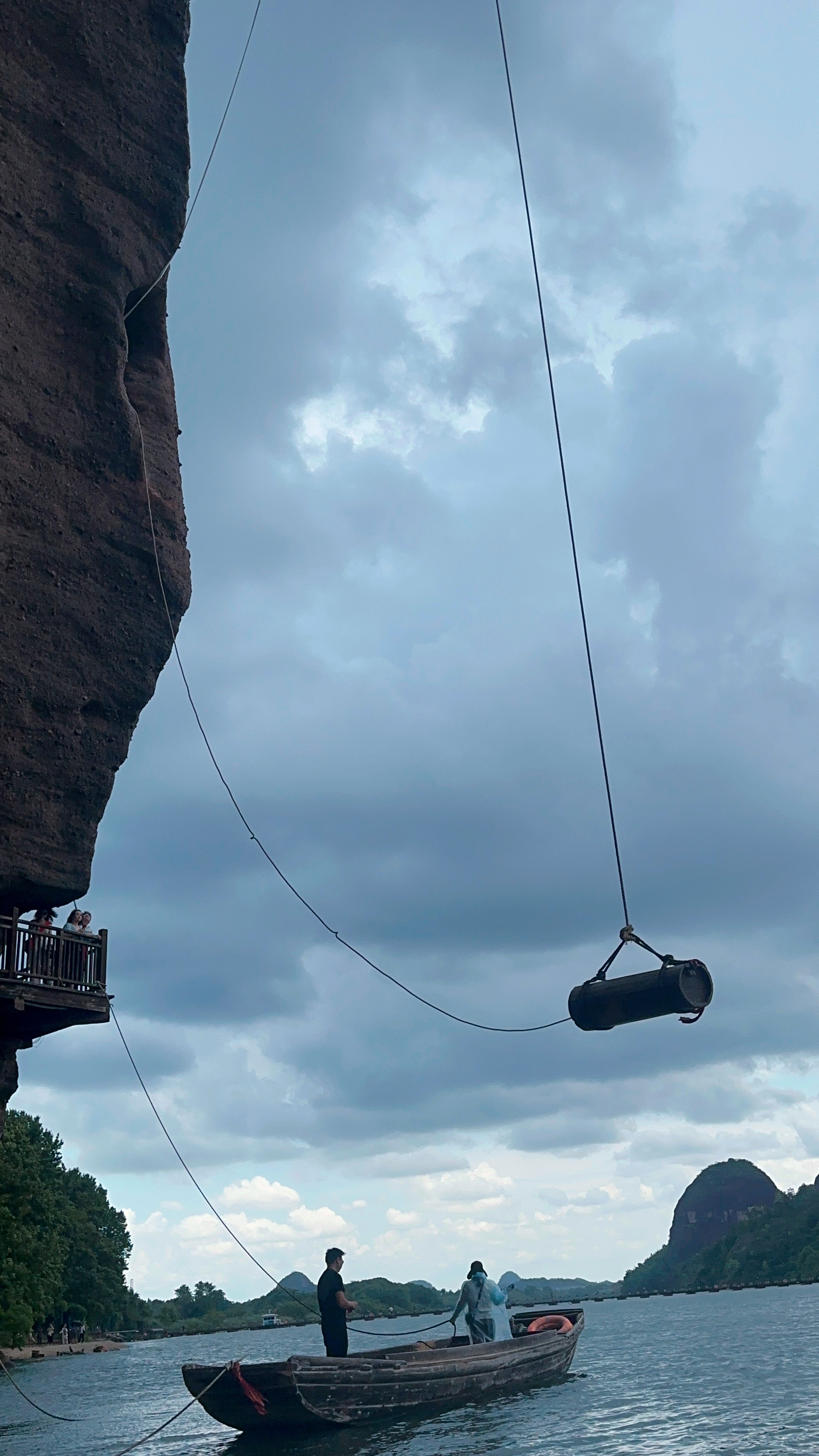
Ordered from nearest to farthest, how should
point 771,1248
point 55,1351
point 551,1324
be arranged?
point 551,1324 < point 55,1351 < point 771,1248

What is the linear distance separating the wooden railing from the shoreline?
44440mm

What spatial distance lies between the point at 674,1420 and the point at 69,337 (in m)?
24.2

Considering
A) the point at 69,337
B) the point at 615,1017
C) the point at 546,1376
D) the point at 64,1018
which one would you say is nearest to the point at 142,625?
the point at 69,337

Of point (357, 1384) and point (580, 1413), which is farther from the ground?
point (357, 1384)

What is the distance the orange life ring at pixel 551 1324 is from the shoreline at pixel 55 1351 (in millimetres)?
34044

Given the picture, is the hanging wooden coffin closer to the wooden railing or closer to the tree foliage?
the wooden railing

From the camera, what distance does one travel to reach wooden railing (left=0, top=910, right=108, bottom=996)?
55.6 feet

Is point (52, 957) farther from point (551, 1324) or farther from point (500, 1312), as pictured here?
point (551, 1324)

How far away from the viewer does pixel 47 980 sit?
56.5 feet

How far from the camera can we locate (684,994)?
1258 cm

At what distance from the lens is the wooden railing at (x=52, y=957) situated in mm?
16938

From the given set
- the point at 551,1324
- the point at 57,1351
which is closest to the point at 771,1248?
the point at 57,1351

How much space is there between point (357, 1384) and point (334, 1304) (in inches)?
76.4

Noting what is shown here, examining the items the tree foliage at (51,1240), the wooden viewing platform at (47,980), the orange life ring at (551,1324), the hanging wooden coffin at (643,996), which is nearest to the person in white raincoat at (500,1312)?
the orange life ring at (551,1324)
